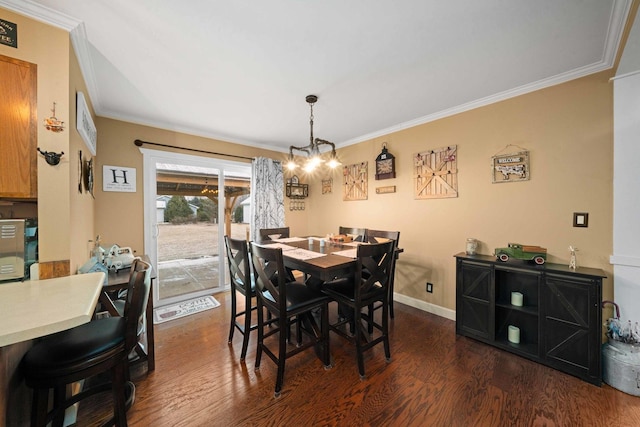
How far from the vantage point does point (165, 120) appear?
305cm

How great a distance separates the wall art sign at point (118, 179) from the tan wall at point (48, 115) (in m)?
1.56

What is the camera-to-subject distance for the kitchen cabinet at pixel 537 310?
177cm

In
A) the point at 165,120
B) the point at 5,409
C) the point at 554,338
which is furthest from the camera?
the point at 165,120

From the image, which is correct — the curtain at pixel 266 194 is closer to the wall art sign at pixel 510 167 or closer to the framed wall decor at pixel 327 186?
the framed wall decor at pixel 327 186

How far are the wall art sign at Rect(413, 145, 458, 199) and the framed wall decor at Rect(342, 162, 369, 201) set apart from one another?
0.82 metres

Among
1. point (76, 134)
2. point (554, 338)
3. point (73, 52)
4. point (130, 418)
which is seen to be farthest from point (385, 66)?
point (130, 418)

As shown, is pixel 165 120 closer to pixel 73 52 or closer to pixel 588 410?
pixel 73 52

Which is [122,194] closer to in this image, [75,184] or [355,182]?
[75,184]

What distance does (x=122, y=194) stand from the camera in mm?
2902

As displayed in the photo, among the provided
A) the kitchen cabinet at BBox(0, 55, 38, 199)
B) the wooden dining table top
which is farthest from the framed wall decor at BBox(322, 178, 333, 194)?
the kitchen cabinet at BBox(0, 55, 38, 199)

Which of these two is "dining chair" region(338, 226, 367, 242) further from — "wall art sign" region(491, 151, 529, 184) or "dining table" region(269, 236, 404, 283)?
"wall art sign" region(491, 151, 529, 184)

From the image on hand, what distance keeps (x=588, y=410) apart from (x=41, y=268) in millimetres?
3541

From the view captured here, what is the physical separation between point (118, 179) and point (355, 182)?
3.18 m

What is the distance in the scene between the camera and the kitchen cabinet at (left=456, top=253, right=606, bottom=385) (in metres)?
1.77
